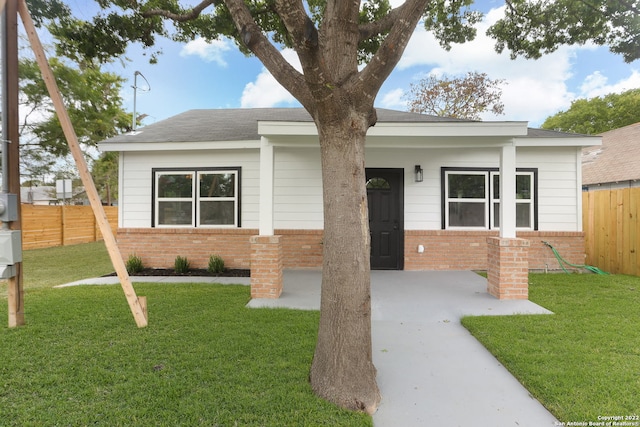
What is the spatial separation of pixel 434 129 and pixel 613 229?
225 inches

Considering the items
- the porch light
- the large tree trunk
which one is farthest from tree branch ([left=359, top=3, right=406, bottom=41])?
the porch light

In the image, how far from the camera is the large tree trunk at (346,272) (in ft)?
7.30

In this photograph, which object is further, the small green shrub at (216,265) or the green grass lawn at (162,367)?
the small green shrub at (216,265)

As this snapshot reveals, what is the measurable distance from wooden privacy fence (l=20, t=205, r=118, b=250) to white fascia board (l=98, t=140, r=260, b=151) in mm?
7354

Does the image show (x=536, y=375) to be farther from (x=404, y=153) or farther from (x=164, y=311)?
(x=404, y=153)

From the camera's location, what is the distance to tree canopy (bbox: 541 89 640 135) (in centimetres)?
A: 2111

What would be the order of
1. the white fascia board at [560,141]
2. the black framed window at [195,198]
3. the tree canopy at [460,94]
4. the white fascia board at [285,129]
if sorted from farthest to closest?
the tree canopy at [460,94], the black framed window at [195,198], the white fascia board at [560,141], the white fascia board at [285,129]

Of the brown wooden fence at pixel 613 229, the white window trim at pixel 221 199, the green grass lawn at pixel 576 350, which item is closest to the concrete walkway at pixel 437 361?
the green grass lawn at pixel 576 350

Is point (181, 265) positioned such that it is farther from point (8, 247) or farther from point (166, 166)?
point (8, 247)

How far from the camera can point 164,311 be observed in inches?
165

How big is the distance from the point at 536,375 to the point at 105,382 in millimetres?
3689

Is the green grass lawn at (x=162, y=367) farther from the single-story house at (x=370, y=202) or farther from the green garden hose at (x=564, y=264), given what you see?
the green garden hose at (x=564, y=264)

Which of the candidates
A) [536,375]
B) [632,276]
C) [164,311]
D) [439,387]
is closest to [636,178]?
[632,276]

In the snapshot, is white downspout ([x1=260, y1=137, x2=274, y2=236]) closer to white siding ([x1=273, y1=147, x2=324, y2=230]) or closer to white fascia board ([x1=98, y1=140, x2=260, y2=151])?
white fascia board ([x1=98, y1=140, x2=260, y2=151])
